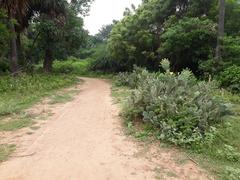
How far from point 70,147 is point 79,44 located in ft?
61.9

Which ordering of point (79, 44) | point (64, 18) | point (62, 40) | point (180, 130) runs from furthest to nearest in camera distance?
1. point (79, 44)
2. point (62, 40)
3. point (64, 18)
4. point (180, 130)

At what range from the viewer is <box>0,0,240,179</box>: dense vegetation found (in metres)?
6.26

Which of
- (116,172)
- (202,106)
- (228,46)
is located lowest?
(116,172)

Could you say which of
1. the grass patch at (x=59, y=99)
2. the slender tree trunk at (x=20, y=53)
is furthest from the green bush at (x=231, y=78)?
the slender tree trunk at (x=20, y=53)

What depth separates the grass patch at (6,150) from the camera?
5082mm

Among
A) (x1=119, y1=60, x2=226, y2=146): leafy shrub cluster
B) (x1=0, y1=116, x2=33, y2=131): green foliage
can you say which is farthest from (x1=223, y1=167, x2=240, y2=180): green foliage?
(x1=0, y1=116, x2=33, y2=131): green foliage

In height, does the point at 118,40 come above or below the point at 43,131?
above

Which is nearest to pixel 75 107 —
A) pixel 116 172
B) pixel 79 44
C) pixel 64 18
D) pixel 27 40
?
pixel 116 172

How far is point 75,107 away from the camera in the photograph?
30.7ft

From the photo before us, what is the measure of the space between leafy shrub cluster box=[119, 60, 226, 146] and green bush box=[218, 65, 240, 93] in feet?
18.4

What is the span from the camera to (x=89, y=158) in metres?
5.02

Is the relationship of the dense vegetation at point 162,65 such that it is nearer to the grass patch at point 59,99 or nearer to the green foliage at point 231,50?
the green foliage at point 231,50

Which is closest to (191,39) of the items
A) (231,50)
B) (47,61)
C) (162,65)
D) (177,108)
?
(231,50)

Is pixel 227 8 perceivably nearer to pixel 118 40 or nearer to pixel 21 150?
pixel 118 40
